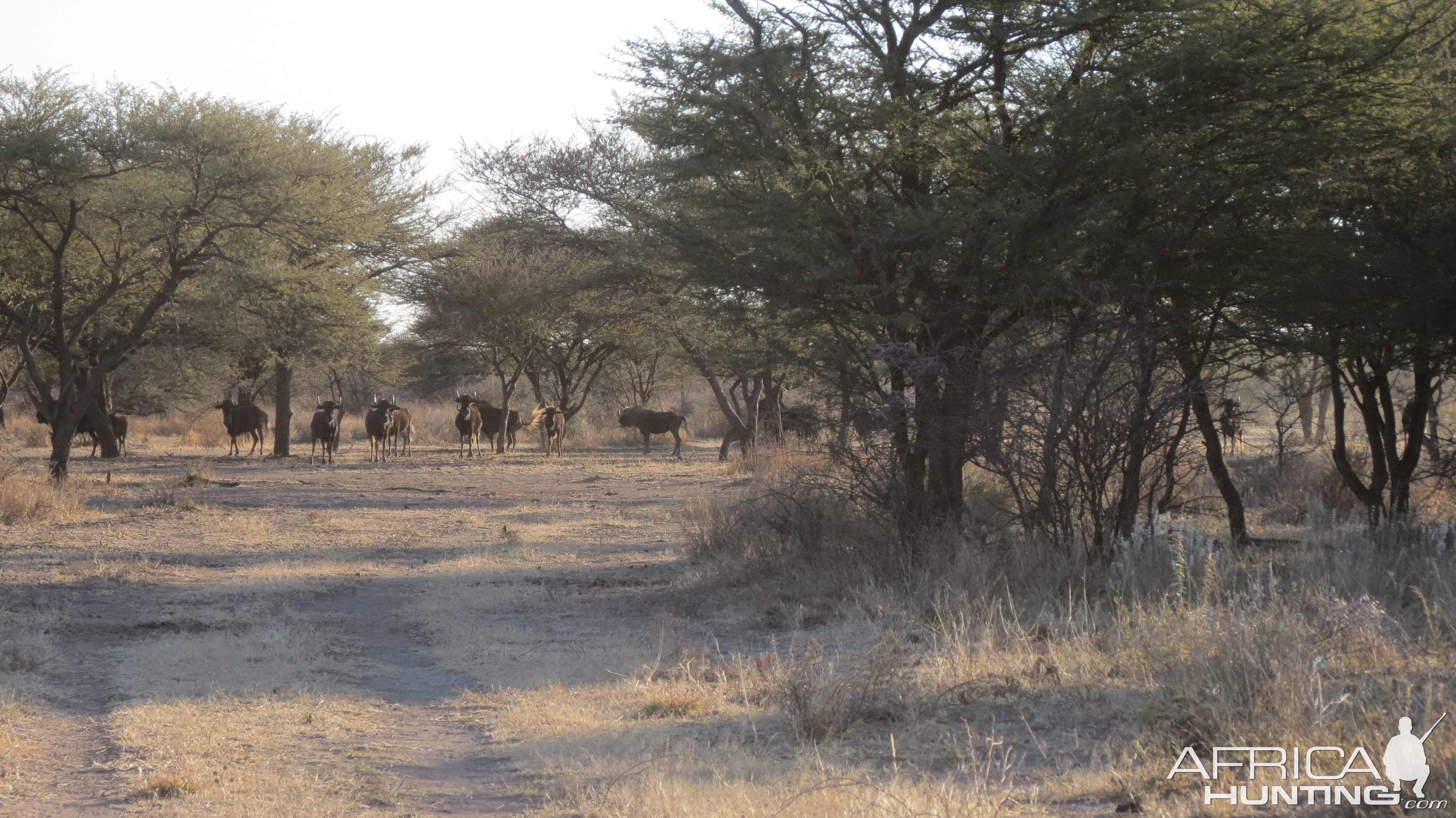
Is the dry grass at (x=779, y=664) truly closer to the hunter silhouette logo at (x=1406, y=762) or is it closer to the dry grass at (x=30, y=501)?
the hunter silhouette logo at (x=1406, y=762)

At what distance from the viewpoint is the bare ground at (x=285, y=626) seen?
520 cm

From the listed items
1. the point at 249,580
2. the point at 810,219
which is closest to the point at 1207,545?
the point at 810,219

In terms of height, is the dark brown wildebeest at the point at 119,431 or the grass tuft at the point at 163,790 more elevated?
the dark brown wildebeest at the point at 119,431

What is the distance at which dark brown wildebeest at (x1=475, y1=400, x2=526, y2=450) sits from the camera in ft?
116

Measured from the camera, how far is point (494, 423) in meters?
36.2

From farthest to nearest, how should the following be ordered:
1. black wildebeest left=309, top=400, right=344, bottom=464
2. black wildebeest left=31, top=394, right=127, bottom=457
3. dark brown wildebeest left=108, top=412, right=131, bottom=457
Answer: dark brown wildebeest left=108, top=412, right=131, bottom=457 → black wildebeest left=31, top=394, right=127, bottom=457 → black wildebeest left=309, top=400, right=344, bottom=464

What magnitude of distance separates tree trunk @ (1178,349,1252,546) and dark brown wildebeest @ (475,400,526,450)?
25.8m

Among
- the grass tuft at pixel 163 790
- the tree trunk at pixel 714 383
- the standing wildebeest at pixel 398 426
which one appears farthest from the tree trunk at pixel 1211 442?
the standing wildebeest at pixel 398 426

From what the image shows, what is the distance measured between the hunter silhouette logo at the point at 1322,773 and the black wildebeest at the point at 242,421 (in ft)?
90.0

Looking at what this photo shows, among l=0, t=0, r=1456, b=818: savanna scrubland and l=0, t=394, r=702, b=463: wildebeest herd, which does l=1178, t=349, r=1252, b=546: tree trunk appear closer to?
l=0, t=0, r=1456, b=818: savanna scrubland

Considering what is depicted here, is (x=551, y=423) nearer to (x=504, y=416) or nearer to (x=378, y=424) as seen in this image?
(x=504, y=416)

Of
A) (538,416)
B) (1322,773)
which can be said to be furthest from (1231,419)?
(538,416)

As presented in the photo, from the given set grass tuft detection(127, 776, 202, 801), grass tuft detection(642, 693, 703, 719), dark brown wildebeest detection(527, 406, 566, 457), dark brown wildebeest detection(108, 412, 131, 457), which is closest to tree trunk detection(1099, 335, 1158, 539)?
grass tuft detection(642, 693, 703, 719)

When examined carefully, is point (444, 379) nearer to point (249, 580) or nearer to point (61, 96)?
point (61, 96)
